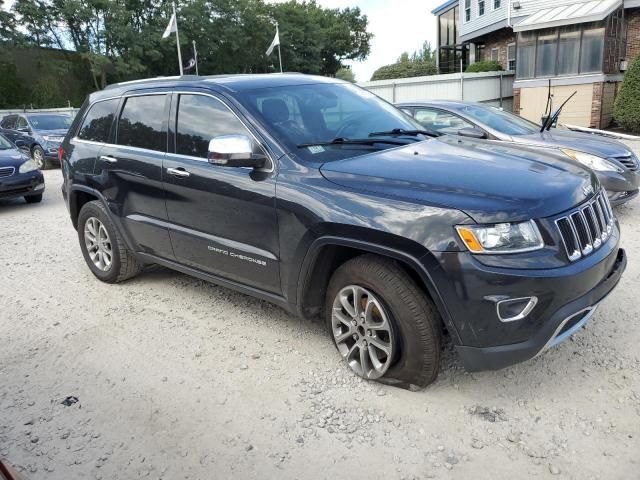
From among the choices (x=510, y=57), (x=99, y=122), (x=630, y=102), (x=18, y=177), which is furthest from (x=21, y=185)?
(x=510, y=57)

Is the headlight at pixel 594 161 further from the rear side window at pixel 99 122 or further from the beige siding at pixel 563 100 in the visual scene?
the beige siding at pixel 563 100

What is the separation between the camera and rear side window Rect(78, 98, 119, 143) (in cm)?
486

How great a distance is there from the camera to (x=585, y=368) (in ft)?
10.8

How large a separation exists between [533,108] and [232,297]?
17755mm

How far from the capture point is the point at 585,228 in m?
2.92

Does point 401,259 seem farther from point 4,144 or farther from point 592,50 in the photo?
point 592,50

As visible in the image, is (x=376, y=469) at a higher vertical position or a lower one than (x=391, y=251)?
lower

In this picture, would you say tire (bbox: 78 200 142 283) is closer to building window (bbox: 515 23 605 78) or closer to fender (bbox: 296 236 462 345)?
fender (bbox: 296 236 462 345)

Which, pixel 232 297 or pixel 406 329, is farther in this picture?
pixel 232 297

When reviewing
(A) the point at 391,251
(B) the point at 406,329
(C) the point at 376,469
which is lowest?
(C) the point at 376,469

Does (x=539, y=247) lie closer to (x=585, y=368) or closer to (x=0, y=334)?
(x=585, y=368)

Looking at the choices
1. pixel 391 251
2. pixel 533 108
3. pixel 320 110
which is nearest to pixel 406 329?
pixel 391 251

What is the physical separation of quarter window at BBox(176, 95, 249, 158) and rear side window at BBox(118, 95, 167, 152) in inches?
8.8

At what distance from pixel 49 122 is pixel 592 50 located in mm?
17267
